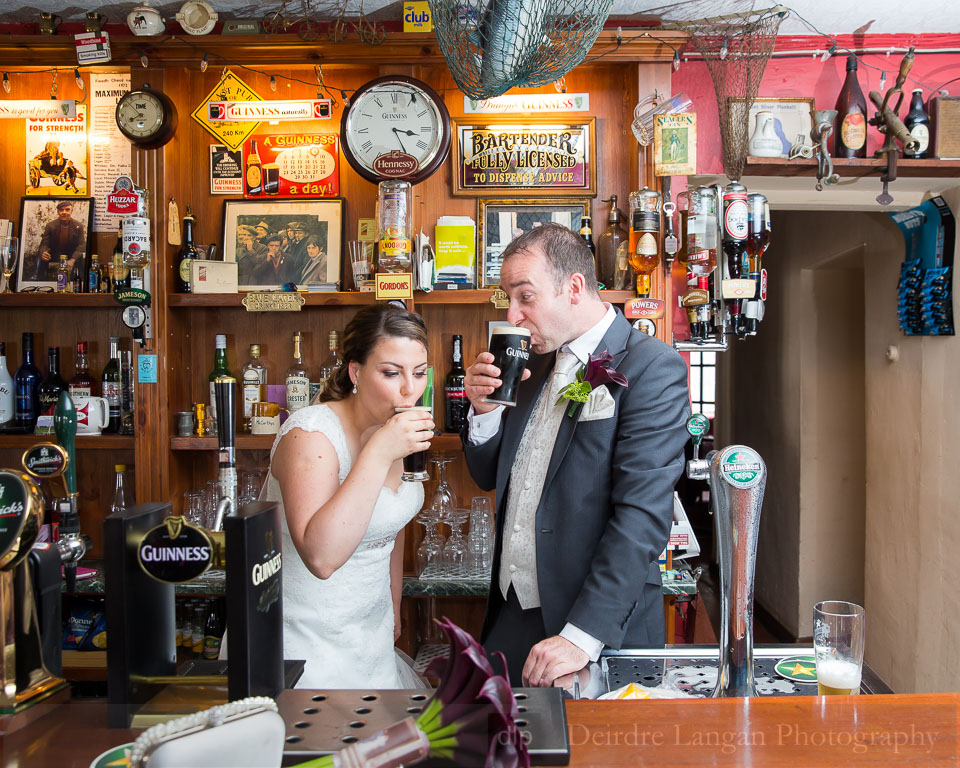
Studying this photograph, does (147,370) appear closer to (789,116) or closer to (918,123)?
(789,116)

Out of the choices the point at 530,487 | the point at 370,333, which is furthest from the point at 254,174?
the point at 530,487

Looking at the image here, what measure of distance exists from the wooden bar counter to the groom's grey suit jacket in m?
0.75

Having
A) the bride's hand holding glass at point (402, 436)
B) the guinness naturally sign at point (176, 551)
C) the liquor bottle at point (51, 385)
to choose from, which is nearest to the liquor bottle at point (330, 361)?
the liquor bottle at point (51, 385)

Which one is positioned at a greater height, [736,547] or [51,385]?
[51,385]

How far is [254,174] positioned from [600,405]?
2.24 m

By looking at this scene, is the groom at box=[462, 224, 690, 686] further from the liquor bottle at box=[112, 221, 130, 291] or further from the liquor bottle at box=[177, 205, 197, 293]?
the liquor bottle at box=[112, 221, 130, 291]

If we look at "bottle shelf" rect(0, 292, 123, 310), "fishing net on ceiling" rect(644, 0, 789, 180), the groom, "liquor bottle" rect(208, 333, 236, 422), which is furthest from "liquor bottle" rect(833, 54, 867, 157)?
"bottle shelf" rect(0, 292, 123, 310)

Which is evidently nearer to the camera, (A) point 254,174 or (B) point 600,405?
(B) point 600,405

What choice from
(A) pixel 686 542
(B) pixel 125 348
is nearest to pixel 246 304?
(B) pixel 125 348

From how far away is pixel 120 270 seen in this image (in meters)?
3.23

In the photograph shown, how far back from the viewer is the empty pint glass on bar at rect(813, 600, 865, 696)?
1.16 m

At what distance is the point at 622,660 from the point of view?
4.99 ft

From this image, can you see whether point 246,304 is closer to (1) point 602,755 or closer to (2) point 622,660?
(2) point 622,660

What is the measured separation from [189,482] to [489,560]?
1414 millimetres
